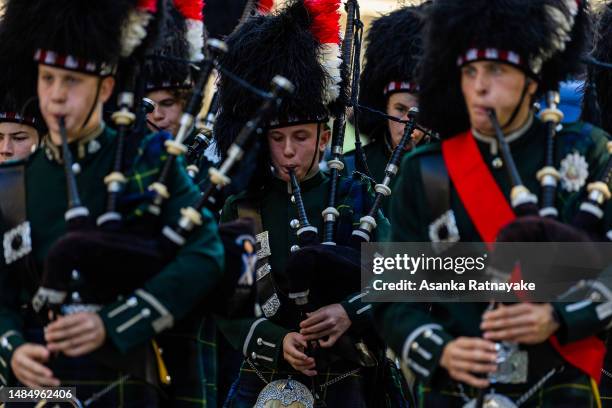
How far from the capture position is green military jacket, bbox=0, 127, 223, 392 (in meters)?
4.57

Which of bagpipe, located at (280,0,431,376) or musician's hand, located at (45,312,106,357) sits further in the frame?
bagpipe, located at (280,0,431,376)

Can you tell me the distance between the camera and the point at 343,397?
19.8ft

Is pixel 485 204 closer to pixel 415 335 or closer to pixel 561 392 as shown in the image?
pixel 415 335

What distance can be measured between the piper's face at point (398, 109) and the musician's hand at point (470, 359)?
116 inches

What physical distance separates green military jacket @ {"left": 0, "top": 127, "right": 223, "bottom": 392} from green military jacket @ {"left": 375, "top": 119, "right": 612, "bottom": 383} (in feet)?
2.12

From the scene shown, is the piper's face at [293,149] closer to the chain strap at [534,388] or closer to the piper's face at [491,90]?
the piper's face at [491,90]

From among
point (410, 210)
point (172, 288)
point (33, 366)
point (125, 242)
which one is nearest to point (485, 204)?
point (410, 210)

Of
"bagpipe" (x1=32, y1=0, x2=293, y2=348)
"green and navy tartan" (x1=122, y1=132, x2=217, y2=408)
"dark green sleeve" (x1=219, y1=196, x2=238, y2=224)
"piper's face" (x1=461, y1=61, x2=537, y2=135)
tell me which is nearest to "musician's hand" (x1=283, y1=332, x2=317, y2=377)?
"green and navy tartan" (x1=122, y1=132, x2=217, y2=408)

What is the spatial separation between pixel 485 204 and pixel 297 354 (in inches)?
58.4

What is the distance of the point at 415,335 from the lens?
460cm

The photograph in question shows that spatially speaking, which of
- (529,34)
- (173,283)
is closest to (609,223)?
(529,34)

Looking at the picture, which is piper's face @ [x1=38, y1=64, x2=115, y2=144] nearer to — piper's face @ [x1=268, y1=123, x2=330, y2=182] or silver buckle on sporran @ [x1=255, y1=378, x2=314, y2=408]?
piper's face @ [x1=268, y1=123, x2=330, y2=182]

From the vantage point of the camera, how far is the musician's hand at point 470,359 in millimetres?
4379

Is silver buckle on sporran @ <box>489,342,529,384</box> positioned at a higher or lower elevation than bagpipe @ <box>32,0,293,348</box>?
lower
